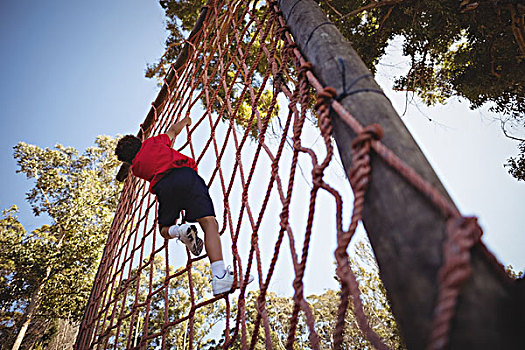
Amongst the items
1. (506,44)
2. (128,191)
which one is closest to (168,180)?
(128,191)

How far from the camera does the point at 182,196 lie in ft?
4.00

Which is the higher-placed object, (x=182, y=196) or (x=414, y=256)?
(x=182, y=196)

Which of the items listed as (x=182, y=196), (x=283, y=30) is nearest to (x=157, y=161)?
(x=182, y=196)

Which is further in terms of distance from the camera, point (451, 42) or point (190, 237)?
point (451, 42)

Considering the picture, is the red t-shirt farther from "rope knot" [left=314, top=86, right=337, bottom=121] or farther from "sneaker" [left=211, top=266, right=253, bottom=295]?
"rope knot" [left=314, top=86, right=337, bottom=121]

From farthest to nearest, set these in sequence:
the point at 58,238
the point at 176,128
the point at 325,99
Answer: the point at 58,238 → the point at 176,128 → the point at 325,99

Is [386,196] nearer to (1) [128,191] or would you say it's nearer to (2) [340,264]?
(2) [340,264]

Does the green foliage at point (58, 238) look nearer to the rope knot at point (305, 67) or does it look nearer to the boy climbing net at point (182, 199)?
the boy climbing net at point (182, 199)

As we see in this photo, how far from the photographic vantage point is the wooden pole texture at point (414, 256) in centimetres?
26

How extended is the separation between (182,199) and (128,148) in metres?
0.66

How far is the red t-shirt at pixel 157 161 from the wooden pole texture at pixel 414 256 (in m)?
1.05

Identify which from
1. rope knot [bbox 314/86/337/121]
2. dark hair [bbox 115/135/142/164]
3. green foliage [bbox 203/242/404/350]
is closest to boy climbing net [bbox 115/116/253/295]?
dark hair [bbox 115/135/142/164]

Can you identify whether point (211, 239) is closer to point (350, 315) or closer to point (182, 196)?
point (182, 196)

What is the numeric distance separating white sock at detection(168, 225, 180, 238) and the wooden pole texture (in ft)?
2.96
